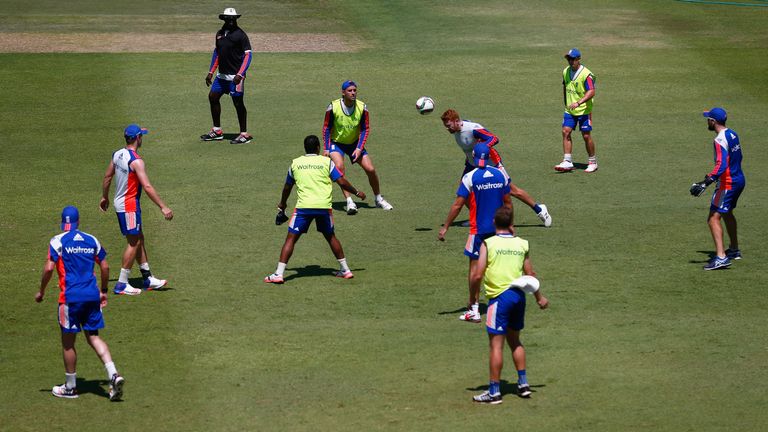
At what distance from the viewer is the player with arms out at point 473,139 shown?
17234 mm

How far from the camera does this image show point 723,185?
1706cm

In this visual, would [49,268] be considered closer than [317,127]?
Yes

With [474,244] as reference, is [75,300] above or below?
above

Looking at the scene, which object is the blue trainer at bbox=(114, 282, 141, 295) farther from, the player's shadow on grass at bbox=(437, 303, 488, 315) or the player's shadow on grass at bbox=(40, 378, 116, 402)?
the player's shadow on grass at bbox=(437, 303, 488, 315)

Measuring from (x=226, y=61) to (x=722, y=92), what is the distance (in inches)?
515

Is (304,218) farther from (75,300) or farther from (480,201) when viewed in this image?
(75,300)

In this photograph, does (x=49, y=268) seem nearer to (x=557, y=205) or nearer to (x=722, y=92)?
(x=557, y=205)

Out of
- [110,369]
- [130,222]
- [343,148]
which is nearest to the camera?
[110,369]

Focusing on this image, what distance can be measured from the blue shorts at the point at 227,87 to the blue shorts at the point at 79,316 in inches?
486

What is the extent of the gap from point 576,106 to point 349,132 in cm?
527

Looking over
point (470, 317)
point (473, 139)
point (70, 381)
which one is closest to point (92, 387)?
point (70, 381)

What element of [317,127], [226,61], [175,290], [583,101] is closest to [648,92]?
[583,101]

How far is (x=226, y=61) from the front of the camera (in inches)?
969

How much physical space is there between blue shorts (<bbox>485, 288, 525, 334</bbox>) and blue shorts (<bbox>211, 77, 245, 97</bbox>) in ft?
43.7
